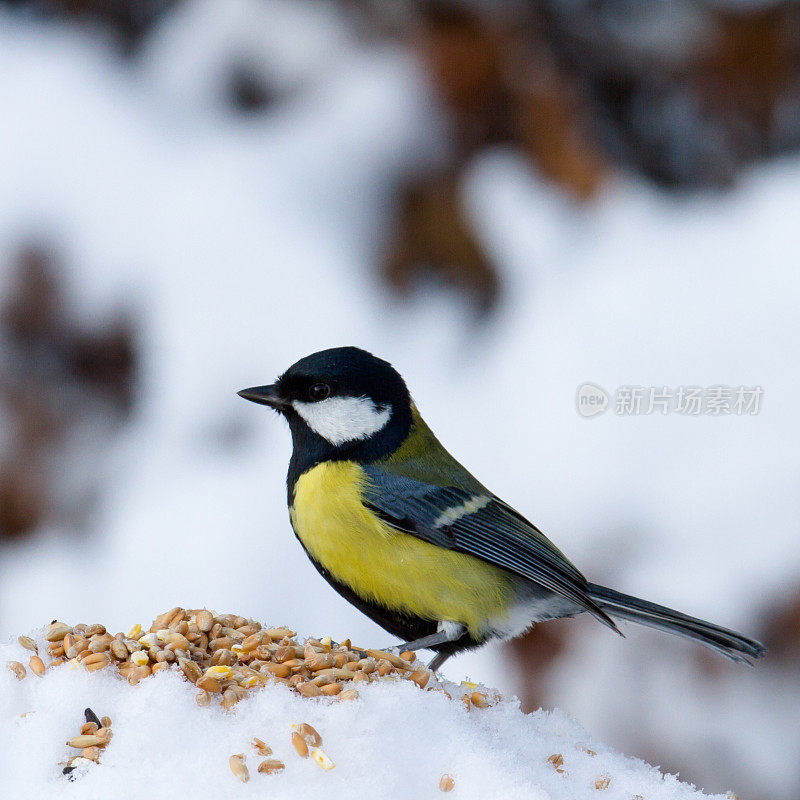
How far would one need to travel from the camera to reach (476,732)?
33.1 inches

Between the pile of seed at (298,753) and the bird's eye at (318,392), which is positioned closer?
the pile of seed at (298,753)

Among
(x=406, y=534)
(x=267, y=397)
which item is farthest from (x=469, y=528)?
(x=267, y=397)

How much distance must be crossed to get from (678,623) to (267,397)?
0.63m

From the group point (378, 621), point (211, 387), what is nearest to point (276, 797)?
point (378, 621)

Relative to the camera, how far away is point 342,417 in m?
1.25

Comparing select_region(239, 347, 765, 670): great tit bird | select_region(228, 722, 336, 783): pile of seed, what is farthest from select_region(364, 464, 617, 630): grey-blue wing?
select_region(228, 722, 336, 783): pile of seed

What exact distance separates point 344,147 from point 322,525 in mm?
1126

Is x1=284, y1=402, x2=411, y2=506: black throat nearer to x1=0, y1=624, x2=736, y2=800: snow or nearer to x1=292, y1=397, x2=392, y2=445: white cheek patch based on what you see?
x1=292, y1=397, x2=392, y2=445: white cheek patch

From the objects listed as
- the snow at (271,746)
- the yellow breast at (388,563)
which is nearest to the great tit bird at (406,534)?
the yellow breast at (388,563)

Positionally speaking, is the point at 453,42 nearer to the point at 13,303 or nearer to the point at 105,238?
the point at 105,238

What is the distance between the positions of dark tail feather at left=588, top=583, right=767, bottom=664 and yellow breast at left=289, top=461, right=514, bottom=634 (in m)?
0.16

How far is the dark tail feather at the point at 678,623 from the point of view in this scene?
124 cm

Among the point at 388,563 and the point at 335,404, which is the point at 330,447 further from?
the point at 388,563

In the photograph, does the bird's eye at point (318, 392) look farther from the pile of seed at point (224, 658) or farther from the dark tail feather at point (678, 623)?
the dark tail feather at point (678, 623)
